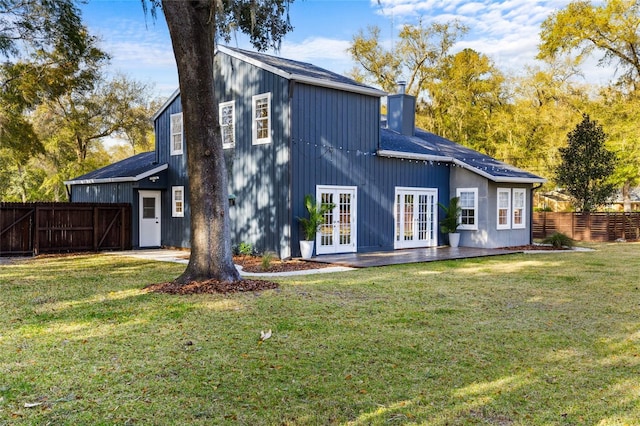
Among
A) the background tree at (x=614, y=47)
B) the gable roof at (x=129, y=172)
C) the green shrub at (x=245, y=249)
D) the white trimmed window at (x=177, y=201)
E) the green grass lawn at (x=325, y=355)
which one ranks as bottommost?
the green grass lawn at (x=325, y=355)

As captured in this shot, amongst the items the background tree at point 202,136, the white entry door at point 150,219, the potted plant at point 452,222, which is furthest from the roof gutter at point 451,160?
the white entry door at point 150,219

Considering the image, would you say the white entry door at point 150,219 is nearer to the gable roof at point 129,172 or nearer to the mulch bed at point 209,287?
the gable roof at point 129,172

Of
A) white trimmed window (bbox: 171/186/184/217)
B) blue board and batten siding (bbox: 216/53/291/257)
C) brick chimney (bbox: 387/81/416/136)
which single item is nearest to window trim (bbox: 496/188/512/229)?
brick chimney (bbox: 387/81/416/136)

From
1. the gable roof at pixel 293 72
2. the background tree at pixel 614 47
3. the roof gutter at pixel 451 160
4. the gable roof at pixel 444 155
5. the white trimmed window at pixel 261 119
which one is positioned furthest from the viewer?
the background tree at pixel 614 47

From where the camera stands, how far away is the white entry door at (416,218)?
1588 cm

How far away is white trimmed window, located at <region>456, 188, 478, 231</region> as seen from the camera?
1680cm

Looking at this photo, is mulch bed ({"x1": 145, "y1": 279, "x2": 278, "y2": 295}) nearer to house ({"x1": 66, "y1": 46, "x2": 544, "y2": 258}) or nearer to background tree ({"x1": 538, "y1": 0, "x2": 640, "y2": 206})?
house ({"x1": 66, "y1": 46, "x2": 544, "y2": 258})

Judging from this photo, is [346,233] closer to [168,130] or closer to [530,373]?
[168,130]

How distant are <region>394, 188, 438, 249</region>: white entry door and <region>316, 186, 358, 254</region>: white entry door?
6.33 ft

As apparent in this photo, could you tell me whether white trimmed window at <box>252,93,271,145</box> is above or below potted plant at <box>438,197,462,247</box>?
above

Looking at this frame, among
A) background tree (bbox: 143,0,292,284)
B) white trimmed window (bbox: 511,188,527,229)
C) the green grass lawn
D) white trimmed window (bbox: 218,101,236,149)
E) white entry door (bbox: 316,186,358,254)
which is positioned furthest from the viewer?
white trimmed window (bbox: 511,188,527,229)

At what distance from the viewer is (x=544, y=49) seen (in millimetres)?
30078

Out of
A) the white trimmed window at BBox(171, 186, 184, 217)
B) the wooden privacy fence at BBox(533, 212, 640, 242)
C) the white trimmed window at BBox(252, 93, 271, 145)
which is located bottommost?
the wooden privacy fence at BBox(533, 212, 640, 242)

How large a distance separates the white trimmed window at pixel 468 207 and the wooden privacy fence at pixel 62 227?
11.0 m
